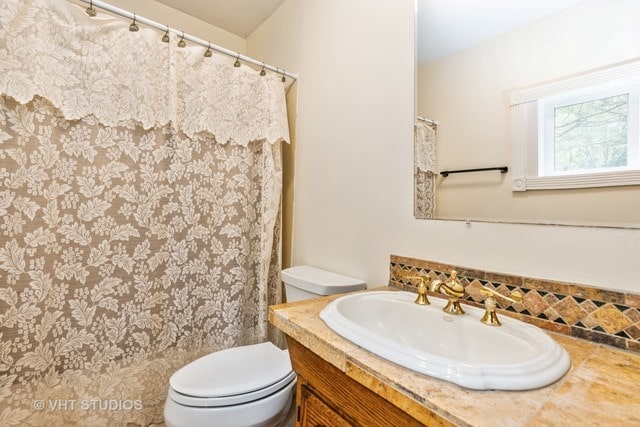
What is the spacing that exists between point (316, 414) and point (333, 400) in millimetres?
97

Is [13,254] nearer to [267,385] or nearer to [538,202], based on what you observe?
[267,385]

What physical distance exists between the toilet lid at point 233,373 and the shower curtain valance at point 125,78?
101cm

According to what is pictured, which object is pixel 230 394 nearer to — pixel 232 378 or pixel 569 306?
pixel 232 378

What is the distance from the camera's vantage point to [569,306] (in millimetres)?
709

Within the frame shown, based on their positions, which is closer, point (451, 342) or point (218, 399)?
point (451, 342)

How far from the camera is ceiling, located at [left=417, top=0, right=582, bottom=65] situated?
2.81 feet

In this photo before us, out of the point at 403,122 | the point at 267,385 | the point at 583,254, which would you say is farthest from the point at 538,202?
the point at 267,385

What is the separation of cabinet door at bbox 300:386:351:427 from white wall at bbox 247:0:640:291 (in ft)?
1.85

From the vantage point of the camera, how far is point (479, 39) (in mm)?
970

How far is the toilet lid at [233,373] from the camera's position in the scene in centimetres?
100

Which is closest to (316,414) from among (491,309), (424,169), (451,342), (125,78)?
(451,342)

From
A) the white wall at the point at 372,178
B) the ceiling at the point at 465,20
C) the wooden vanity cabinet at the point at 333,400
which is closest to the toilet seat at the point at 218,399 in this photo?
the wooden vanity cabinet at the point at 333,400

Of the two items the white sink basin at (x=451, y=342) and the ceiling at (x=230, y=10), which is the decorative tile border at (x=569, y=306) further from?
the ceiling at (x=230, y=10)

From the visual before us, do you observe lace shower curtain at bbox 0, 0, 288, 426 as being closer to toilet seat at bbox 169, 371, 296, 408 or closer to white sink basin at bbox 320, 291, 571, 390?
toilet seat at bbox 169, 371, 296, 408
